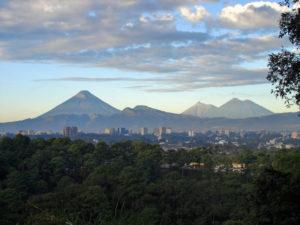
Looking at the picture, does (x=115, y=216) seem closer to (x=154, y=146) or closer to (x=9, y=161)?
(x=9, y=161)

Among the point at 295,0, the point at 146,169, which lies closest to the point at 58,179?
the point at 146,169

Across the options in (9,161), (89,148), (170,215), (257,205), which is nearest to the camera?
(257,205)

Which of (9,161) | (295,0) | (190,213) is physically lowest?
(190,213)

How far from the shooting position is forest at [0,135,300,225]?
16281 mm

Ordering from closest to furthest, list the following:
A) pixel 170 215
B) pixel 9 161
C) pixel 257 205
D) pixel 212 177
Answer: pixel 257 205
pixel 170 215
pixel 9 161
pixel 212 177

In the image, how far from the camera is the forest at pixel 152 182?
16.3 m

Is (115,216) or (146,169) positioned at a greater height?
(115,216)

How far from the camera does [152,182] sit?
64.4 metres

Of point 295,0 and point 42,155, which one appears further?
point 42,155

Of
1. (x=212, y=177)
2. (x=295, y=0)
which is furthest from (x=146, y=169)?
(x=295, y=0)

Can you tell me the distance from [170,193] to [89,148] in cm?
2677

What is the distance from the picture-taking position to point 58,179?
2462 inches

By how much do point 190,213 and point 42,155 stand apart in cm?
2389

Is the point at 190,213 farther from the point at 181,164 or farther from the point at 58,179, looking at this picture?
the point at 181,164
